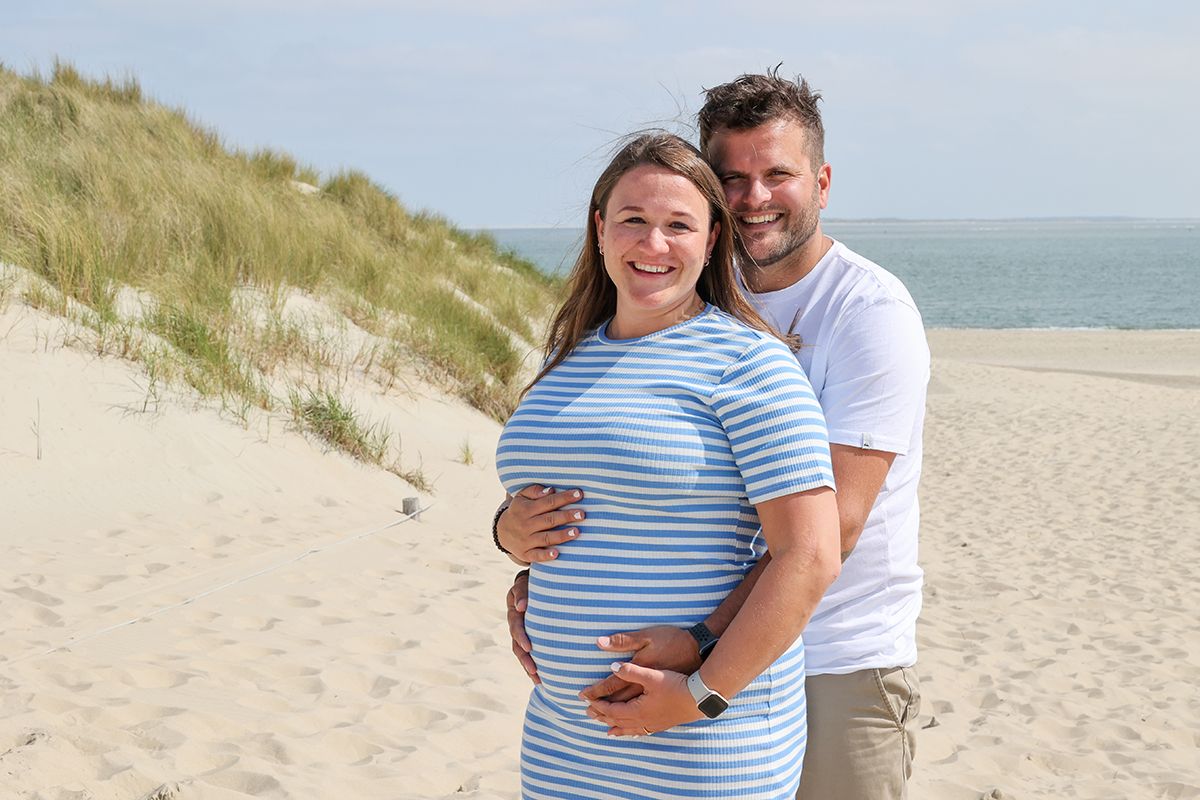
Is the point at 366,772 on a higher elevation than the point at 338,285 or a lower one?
lower

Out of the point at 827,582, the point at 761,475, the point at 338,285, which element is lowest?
the point at 338,285

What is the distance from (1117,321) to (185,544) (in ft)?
118

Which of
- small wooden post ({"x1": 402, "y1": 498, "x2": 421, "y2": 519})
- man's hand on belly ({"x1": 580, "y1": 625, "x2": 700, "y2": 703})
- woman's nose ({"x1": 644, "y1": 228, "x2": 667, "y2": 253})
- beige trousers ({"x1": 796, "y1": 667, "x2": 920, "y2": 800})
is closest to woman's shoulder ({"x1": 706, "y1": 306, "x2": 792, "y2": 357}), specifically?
woman's nose ({"x1": 644, "y1": 228, "x2": 667, "y2": 253})

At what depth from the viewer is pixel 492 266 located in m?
17.7

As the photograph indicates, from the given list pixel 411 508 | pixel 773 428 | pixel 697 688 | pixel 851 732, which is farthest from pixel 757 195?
pixel 411 508

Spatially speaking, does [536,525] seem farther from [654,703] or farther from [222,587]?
[222,587]

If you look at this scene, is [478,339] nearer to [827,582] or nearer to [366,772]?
[366,772]

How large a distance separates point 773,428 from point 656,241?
1.32ft

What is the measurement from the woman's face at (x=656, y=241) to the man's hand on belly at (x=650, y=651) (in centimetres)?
54

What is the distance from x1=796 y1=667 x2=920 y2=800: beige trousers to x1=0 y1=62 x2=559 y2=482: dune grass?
625 centimetres

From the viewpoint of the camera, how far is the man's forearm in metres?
1.85

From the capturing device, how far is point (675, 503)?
182 centimetres

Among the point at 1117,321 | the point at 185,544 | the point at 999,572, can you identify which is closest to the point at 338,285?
the point at 185,544

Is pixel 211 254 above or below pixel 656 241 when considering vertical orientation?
below
